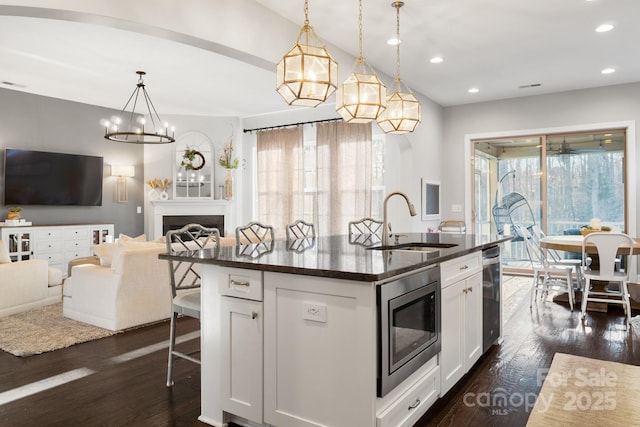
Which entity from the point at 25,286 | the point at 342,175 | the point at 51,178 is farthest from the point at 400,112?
the point at 51,178

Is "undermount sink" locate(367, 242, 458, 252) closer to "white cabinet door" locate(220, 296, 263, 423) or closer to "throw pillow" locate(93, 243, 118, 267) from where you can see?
A: "white cabinet door" locate(220, 296, 263, 423)

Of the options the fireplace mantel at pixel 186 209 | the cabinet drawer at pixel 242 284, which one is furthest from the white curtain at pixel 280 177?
the cabinet drawer at pixel 242 284

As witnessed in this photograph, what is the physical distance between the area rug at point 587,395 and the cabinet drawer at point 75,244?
6.71 metres

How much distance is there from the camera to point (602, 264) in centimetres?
420

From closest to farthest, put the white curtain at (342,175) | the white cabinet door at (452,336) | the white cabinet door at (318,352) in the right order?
the white cabinet door at (318,352)
the white cabinet door at (452,336)
the white curtain at (342,175)

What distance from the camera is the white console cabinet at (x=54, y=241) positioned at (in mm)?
6125

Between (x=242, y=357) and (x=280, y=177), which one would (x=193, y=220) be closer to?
(x=280, y=177)

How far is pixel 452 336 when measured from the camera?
256cm

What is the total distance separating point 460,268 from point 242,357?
1420mm

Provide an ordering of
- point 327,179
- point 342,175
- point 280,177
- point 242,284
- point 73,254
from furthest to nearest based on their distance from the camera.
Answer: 1. point 280,177
2. point 327,179
3. point 342,175
4. point 73,254
5. point 242,284

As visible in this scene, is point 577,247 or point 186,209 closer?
point 577,247

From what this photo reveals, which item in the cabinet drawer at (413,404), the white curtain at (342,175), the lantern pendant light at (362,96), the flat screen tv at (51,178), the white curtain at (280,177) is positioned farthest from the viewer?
the white curtain at (280,177)

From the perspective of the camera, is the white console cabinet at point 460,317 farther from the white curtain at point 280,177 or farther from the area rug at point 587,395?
the white curtain at point 280,177

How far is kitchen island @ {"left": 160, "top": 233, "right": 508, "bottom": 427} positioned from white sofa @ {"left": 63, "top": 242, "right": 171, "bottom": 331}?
1994 millimetres
